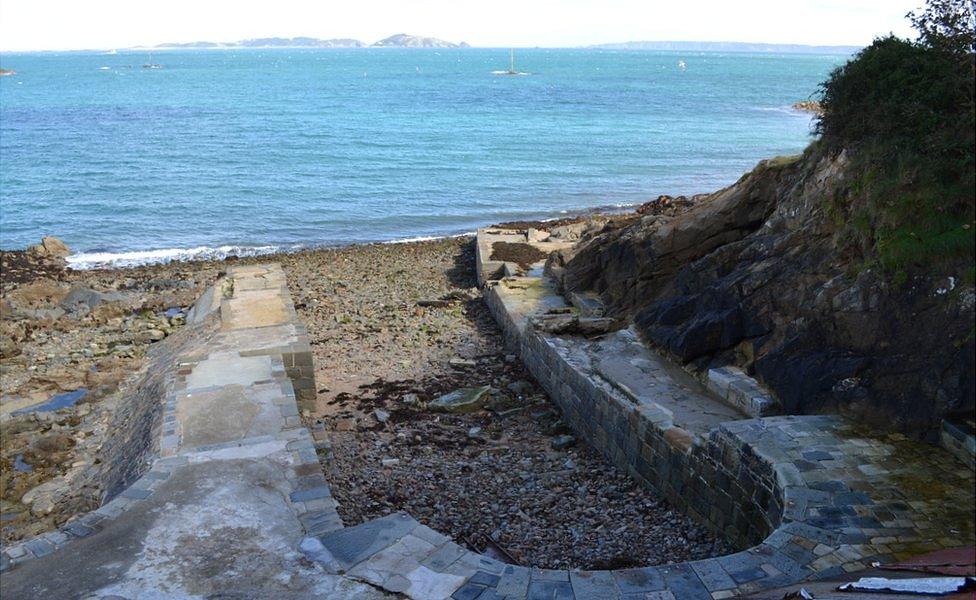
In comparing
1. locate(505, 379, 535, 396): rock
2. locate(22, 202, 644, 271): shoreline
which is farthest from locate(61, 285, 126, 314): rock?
locate(505, 379, 535, 396): rock

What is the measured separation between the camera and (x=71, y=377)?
47.1ft

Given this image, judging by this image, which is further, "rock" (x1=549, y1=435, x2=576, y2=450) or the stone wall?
"rock" (x1=549, y1=435, x2=576, y2=450)

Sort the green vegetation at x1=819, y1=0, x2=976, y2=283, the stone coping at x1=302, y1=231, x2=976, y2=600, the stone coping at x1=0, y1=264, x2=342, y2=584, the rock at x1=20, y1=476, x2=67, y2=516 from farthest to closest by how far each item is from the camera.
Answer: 1. the rock at x1=20, y1=476, x2=67, y2=516
2. the green vegetation at x1=819, y1=0, x2=976, y2=283
3. the stone coping at x1=0, y1=264, x2=342, y2=584
4. the stone coping at x1=302, y1=231, x2=976, y2=600

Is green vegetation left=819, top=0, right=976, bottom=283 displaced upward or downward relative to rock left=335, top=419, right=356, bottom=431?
upward

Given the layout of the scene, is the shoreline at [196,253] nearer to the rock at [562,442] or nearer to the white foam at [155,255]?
Result: the white foam at [155,255]

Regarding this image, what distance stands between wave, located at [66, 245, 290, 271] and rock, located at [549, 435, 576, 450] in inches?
639

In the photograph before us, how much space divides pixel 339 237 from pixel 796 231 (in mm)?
18667

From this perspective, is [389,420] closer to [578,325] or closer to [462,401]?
[462,401]

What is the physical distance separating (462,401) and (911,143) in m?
6.98

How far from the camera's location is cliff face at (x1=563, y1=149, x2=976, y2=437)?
7832 mm

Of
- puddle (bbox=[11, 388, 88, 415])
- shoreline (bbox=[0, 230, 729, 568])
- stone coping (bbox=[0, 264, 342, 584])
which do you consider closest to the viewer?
stone coping (bbox=[0, 264, 342, 584])

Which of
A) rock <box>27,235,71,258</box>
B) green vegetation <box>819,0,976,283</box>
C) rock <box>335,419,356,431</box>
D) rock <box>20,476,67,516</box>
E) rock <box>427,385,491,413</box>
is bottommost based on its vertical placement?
rock <box>20,476,67,516</box>

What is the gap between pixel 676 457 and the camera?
888cm

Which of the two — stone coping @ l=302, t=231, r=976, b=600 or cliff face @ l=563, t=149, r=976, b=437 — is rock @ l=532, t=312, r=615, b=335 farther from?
stone coping @ l=302, t=231, r=976, b=600
